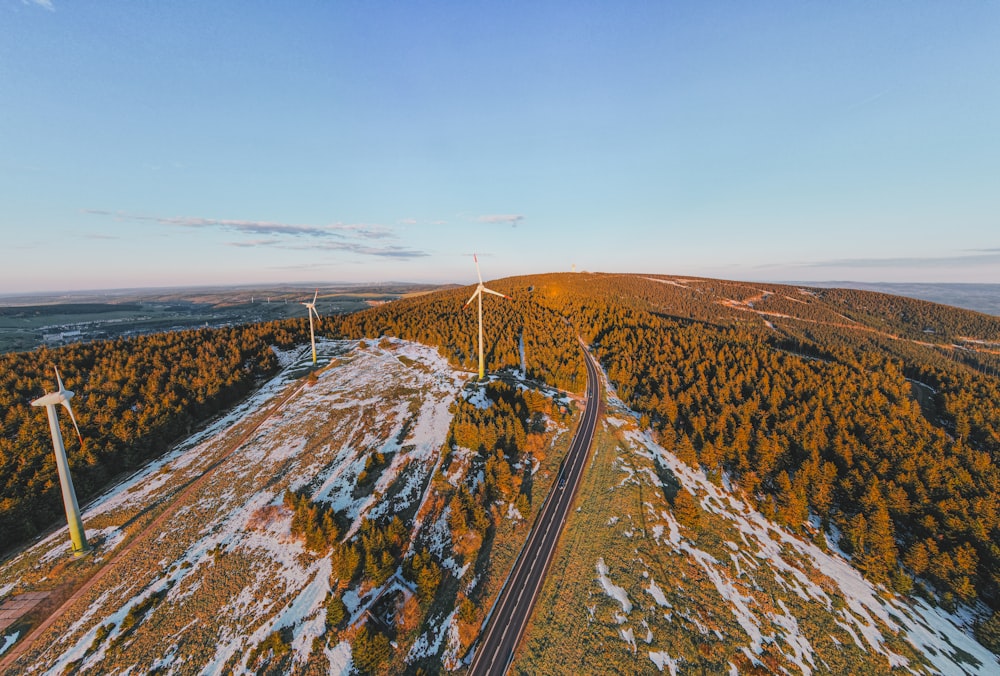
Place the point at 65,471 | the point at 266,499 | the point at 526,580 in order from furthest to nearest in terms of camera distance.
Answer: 1. the point at 266,499
2. the point at 526,580
3. the point at 65,471

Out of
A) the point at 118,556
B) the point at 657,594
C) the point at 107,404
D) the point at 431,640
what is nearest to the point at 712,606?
the point at 657,594

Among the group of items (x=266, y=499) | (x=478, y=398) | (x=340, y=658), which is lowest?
(x=340, y=658)

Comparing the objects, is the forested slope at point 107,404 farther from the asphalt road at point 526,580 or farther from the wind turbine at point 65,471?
the asphalt road at point 526,580

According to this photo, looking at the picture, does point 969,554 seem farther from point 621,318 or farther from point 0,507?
point 0,507

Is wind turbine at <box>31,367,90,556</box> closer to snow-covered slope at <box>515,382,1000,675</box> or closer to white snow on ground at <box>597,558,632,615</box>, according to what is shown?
snow-covered slope at <box>515,382,1000,675</box>

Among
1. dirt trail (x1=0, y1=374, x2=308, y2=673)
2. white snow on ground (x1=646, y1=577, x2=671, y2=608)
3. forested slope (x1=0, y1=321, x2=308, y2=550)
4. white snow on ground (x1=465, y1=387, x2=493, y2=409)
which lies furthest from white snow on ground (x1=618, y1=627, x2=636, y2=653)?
forested slope (x1=0, y1=321, x2=308, y2=550)

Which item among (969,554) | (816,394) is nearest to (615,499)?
(969,554)

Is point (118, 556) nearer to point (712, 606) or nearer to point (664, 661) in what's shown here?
point (664, 661)
